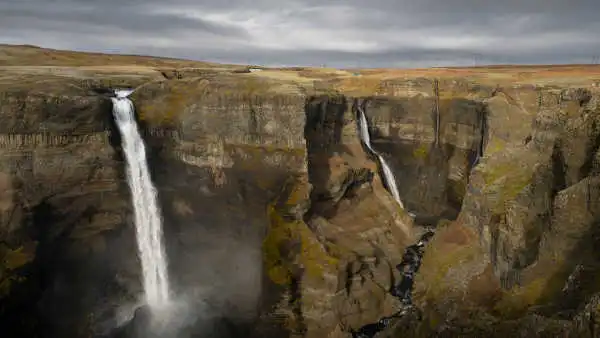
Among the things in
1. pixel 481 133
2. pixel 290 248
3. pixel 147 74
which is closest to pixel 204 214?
pixel 290 248

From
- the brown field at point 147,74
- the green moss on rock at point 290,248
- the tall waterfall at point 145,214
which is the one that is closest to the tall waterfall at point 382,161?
the brown field at point 147,74

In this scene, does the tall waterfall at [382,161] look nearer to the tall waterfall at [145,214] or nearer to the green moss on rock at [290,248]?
the green moss on rock at [290,248]

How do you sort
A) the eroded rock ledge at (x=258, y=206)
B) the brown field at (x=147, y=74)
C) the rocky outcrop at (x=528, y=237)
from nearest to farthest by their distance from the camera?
the rocky outcrop at (x=528, y=237) < the eroded rock ledge at (x=258, y=206) < the brown field at (x=147, y=74)

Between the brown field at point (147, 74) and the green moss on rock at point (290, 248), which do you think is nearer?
the green moss on rock at point (290, 248)

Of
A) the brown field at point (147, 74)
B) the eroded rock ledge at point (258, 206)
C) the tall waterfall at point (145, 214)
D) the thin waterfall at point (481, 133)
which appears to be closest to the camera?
the eroded rock ledge at point (258, 206)

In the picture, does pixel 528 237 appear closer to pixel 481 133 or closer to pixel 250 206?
pixel 250 206

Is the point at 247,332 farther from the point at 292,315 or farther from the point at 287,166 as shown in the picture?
the point at 287,166

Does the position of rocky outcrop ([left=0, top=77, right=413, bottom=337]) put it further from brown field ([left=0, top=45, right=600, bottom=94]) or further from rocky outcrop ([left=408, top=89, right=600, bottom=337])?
brown field ([left=0, top=45, right=600, bottom=94])
